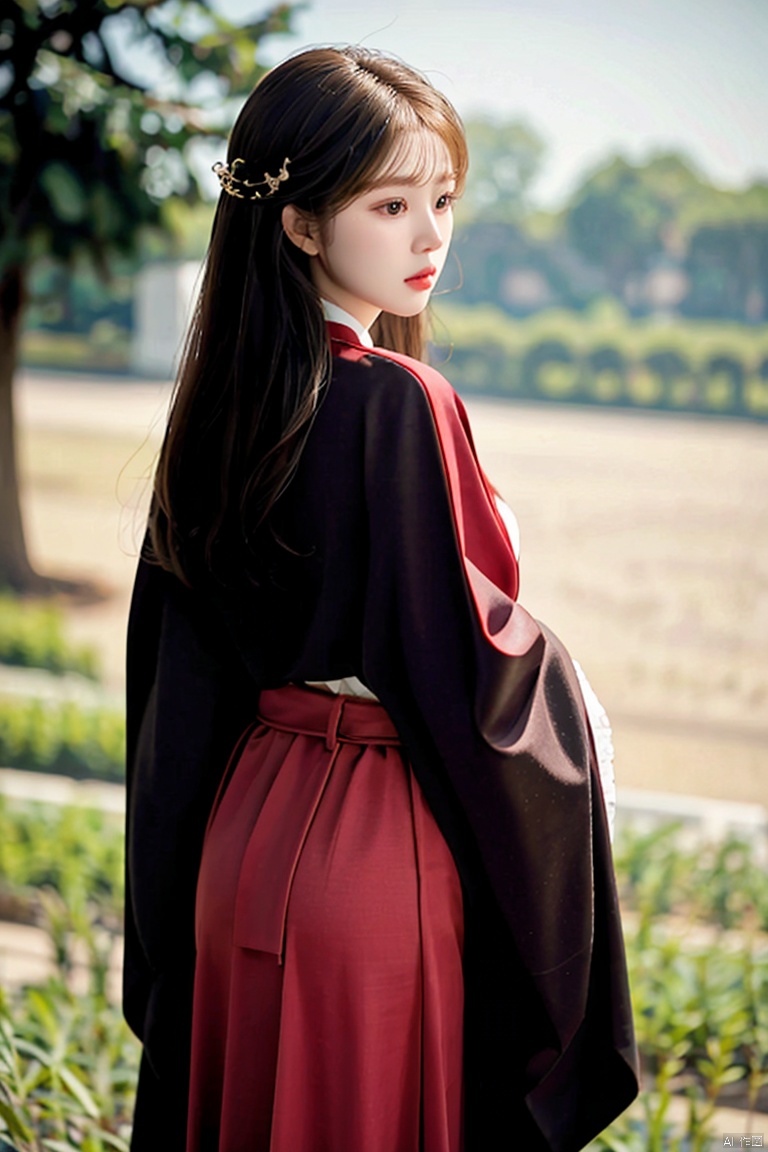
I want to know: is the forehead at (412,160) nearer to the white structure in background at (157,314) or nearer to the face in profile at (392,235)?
the face in profile at (392,235)

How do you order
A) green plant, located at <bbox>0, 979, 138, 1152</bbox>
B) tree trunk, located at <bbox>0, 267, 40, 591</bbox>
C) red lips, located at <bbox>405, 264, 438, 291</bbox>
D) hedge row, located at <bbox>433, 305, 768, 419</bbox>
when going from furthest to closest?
hedge row, located at <bbox>433, 305, 768, 419</bbox>
tree trunk, located at <bbox>0, 267, 40, 591</bbox>
green plant, located at <bbox>0, 979, 138, 1152</bbox>
red lips, located at <bbox>405, 264, 438, 291</bbox>

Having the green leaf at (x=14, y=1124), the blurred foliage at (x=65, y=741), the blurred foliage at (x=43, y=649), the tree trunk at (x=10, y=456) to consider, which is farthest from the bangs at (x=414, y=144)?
the blurred foliage at (x=43, y=649)

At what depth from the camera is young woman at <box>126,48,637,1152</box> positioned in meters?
1.26

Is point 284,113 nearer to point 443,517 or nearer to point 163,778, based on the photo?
point 443,517

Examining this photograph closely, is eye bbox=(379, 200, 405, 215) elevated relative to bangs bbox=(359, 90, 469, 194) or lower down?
lower down

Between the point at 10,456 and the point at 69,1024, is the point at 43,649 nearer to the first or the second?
the point at 10,456

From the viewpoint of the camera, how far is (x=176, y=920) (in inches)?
61.7

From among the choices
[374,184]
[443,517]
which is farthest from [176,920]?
[374,184]

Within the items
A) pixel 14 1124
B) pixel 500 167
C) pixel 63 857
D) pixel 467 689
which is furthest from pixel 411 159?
pixel 500 167

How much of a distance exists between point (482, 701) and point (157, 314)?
500 cm

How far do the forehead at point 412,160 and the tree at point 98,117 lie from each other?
3.70ft

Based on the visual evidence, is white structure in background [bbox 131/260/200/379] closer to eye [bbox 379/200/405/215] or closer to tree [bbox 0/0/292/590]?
tree [bbox 0/0/292/590]

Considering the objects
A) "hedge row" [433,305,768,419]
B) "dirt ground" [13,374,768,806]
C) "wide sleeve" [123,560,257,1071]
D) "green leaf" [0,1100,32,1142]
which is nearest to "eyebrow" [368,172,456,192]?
"wide sleeve" [123,560,257,1071]

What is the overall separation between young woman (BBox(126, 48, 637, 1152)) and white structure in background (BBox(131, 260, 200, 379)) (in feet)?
13.0
